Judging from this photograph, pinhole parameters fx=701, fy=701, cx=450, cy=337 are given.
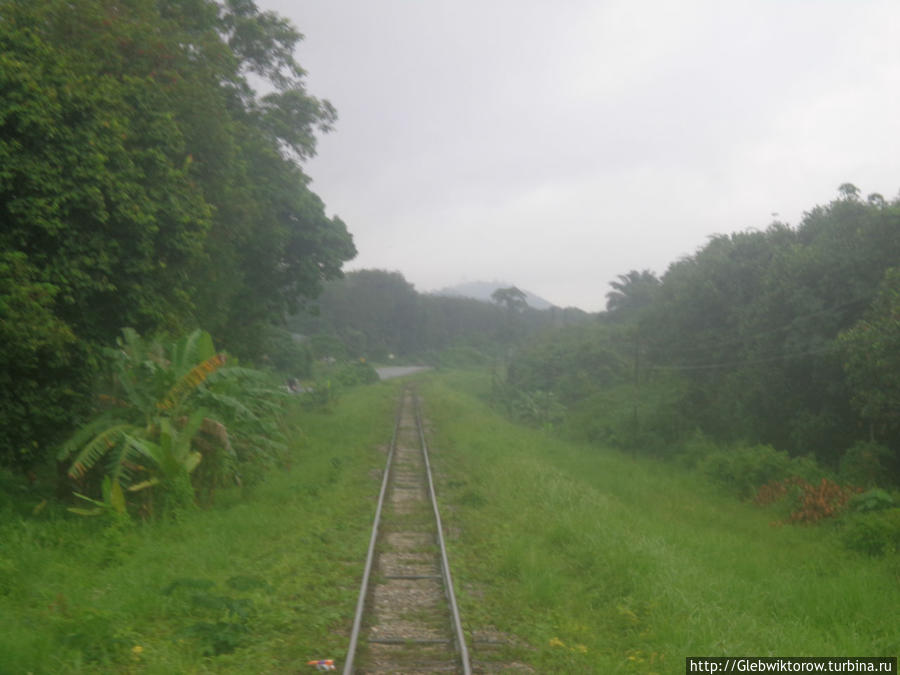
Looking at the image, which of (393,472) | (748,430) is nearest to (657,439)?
(748,430)

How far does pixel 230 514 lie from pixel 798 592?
8011 mm

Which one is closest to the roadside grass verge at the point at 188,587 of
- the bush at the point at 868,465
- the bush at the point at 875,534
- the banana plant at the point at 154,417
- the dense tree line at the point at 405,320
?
the banana plant at the point at 154,417

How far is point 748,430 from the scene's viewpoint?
20328mm

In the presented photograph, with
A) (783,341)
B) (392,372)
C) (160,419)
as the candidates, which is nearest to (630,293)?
(392,372)

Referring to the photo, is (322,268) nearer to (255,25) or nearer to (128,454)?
(255,25)

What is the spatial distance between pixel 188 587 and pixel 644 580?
4988mm

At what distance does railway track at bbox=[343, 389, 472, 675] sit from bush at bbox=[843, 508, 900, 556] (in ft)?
21.4

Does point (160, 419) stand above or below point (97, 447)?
above

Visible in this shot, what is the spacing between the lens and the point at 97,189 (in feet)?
32.2

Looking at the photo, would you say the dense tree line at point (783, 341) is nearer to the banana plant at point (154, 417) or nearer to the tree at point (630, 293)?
the banana plant at point (154, 417)

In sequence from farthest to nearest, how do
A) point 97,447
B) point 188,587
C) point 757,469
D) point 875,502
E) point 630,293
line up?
point 630,293
point 757,469
point 875,502
point 97,447
point 188,587

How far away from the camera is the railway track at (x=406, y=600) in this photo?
6.15m

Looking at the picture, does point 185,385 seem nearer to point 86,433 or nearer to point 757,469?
point 86,433

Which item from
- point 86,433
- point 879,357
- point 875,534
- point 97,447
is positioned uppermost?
point 879,357
